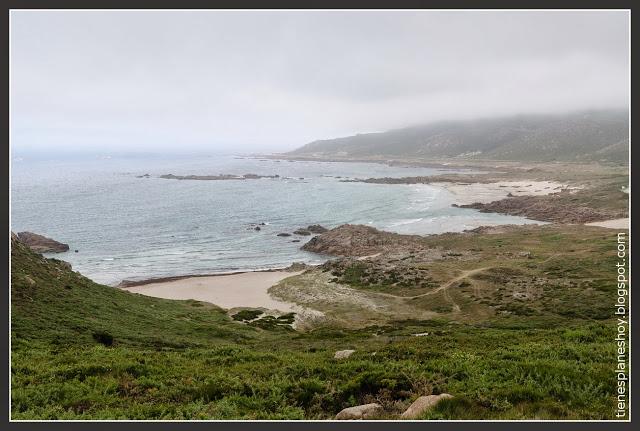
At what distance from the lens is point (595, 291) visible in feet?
128

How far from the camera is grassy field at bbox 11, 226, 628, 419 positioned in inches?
403

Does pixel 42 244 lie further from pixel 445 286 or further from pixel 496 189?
pixel 496 189

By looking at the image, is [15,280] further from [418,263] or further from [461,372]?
[418,263]

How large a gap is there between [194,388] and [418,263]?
51899 millimetres

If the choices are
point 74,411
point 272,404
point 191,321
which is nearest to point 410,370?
point 272,404

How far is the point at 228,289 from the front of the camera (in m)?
53.3

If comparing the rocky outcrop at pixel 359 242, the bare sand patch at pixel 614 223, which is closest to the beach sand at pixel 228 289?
the rocky outcrop at pixel 359 242

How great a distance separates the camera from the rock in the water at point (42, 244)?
239 feet

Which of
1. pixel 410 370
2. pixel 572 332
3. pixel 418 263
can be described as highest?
pixel 410 370

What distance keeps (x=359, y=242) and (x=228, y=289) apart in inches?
1185

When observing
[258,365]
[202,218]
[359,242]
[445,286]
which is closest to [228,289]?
[445,286]

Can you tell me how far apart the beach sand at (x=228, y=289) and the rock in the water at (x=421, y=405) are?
33962 millimetres

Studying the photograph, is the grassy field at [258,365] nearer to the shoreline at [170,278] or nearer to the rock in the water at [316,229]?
the shoreline at [170,278]

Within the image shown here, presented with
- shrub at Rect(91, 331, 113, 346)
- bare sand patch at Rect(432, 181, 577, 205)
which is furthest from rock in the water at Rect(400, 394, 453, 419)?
bare sand patch at Rect(432, 181, 577, 205)
